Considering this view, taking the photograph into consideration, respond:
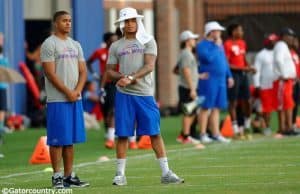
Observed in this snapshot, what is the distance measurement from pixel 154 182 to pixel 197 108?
324 inches

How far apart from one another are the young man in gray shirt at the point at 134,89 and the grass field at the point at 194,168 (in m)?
0.44

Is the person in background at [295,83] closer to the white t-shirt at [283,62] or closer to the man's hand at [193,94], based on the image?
the white t-shirt at [283,62]

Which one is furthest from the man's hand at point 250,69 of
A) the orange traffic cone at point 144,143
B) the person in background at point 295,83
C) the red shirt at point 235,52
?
the orange traffic cone at point 144,143

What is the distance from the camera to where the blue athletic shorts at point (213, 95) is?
22266 millimetres

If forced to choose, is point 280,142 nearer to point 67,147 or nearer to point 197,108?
point 197,108

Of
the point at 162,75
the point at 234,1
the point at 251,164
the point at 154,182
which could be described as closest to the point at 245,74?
the point at 251,164

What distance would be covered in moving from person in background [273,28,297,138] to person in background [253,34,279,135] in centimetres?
31

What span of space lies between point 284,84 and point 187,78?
263 centimetres

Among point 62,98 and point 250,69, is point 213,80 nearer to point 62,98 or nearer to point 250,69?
point 250,69

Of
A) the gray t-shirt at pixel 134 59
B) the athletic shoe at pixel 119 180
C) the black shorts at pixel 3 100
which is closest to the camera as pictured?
the athletic shoe at pixel 119 180

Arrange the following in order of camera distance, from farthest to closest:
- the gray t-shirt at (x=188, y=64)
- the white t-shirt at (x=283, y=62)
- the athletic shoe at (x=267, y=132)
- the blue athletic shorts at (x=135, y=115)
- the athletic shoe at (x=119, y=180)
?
the athletic shoe at (x=267, y=132), the white t-shirt at (x=283, y=62), the gray t-shirt at (x=188, y=64), the blue athletic shorts at (x=135, y=115), the athletic shoe at (x=119, y=180)

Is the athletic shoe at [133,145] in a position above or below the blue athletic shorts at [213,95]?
below

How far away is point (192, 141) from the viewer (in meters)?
22.1

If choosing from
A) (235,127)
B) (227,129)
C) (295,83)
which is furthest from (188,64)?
(295,83)
